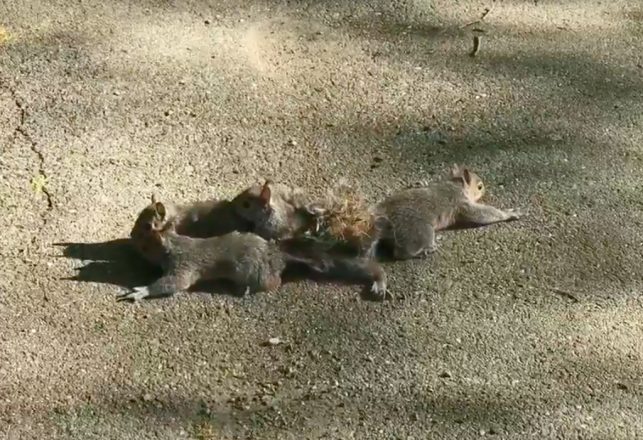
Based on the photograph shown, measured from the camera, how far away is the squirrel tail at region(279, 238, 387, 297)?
4.46 m

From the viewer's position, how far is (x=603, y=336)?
435cm

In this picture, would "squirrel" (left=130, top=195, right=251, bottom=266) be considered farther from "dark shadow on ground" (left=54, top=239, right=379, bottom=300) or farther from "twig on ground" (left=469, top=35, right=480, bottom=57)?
"twig on ground" (left=469, top=35, right=480, bottom=57)

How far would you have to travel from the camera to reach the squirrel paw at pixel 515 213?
4.89 m

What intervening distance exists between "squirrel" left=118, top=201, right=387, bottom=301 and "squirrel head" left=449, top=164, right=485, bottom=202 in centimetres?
69

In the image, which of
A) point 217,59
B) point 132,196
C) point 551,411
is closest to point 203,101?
point 217,59

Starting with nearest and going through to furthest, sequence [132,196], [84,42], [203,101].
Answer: [132,196], [203,101], [84,42]

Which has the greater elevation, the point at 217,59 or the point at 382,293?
the point at 217,59

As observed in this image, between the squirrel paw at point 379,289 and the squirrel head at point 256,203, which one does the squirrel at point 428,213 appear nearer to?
the squirrel paw at point 379,289

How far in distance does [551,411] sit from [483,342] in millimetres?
415

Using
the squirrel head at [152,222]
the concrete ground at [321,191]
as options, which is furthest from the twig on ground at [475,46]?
the squirrel head at [152,222]

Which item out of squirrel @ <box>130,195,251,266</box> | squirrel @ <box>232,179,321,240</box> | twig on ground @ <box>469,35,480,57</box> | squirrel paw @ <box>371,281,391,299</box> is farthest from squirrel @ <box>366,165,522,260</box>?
twig on ground @ <box>469,35,480,57</box>

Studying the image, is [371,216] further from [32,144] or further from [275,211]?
[32,144]

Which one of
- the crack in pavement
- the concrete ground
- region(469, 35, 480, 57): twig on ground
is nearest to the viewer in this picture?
the concrete ground

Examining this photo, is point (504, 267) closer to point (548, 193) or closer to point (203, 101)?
point (548, 193)
